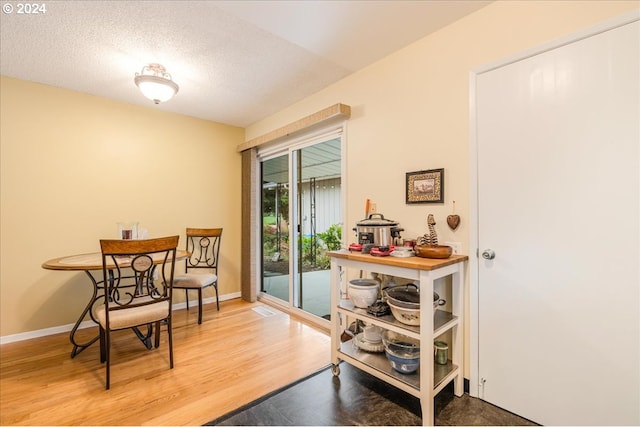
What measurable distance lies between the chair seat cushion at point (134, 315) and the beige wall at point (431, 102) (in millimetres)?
1691

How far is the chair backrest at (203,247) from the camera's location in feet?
11.8

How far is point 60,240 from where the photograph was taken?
2857mm

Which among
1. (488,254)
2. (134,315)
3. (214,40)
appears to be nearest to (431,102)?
(488,254)

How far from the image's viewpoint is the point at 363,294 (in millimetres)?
1913

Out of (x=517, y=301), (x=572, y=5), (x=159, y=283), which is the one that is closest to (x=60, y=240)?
(x=159, y=283)

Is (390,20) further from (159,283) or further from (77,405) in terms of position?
(159,283)

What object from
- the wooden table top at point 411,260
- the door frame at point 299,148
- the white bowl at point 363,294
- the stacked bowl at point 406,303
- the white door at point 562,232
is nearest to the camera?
the white door at point 562,232

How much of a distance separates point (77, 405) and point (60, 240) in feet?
6.15

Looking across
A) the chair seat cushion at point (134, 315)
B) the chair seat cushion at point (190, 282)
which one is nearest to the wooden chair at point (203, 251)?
the chair seat cushion at point (190, 282)

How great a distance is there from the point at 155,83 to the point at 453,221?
2524mm

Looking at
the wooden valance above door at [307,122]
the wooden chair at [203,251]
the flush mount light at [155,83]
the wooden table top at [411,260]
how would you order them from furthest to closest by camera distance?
the wooden chair at [203,251], the wooden valance above door at [307,122], the flush mount light at [155,83], the wooden table top at [411,260]

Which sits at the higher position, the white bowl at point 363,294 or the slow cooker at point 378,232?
the slow cooker at point 378,232

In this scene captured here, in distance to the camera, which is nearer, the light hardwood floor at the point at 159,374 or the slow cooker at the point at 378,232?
the light hardwood floor at the point at 159,374

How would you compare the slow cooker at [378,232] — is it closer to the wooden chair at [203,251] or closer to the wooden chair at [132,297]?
the wooden chair at [132,297]
